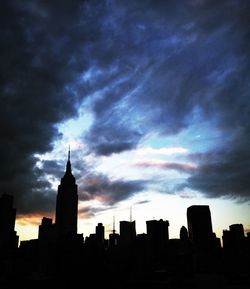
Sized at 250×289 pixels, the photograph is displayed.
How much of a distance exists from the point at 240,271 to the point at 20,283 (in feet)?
415

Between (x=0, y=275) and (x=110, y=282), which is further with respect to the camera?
(x=0, y=275)

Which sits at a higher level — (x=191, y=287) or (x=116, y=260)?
(x=116, y=260)

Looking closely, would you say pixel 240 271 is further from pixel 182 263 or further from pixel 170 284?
pixel 170 284

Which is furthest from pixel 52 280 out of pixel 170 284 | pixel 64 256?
pixel 170 284

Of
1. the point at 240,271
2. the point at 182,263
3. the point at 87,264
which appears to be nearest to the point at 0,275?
the point at 87,264

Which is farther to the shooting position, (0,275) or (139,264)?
(139,264)

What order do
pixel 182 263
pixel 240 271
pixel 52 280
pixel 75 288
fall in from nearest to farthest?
1. pixel 75 288
2. pixel 52 280
3. pixel 182 263
4. pixel 240 271

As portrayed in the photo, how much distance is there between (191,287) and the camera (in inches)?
6053

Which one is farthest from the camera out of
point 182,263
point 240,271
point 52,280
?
point 240,271

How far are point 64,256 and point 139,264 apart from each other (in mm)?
64540

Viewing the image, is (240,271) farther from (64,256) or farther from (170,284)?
(64,256)

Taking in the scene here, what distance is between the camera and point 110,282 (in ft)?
468

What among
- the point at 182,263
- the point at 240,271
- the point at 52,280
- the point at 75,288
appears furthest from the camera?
the point at 240,271

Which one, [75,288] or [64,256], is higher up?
[64,256]
